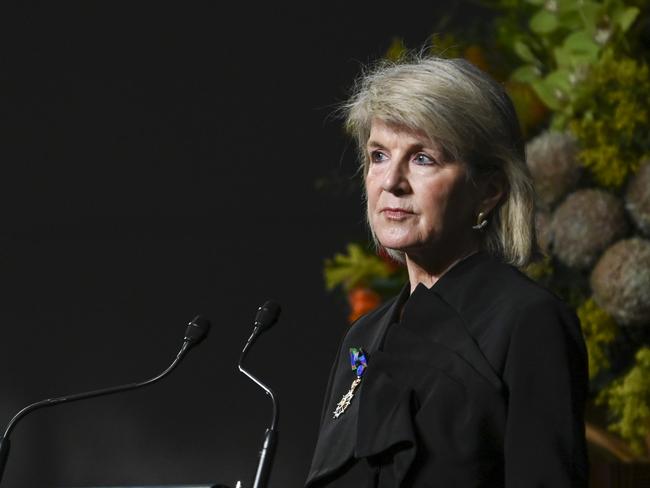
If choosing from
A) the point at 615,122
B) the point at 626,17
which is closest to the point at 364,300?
the point at 615,122

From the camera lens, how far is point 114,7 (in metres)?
A: 3.50

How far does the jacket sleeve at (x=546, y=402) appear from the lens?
1173 mm

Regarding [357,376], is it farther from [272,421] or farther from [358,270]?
[358,270]

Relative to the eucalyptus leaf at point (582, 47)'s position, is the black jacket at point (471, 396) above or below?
below

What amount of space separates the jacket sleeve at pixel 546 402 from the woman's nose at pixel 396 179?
205 mm

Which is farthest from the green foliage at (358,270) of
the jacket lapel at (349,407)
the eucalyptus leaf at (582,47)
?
the jacket lapel at (349,407)

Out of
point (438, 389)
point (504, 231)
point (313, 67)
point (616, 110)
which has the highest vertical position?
point (313, 67)

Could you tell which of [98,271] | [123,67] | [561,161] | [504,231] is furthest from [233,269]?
[504,231]

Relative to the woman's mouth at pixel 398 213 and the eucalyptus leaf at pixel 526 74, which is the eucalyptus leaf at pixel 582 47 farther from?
the woman's mouth at pixel 398 213

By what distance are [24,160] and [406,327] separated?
231cm

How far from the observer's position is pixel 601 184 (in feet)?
6.97

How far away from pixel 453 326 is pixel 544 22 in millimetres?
1097

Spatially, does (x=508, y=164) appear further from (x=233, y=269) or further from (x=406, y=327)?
(x=233, y=269)

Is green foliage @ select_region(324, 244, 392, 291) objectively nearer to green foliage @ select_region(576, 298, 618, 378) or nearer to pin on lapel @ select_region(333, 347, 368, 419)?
green foliage @ select_region(576, 298, 618, 378)
